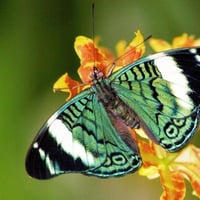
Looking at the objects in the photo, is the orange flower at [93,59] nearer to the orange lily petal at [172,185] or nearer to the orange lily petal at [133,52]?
the orange lily petal at [133,52]

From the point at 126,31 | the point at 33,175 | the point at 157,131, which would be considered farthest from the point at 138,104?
the point at 126,31

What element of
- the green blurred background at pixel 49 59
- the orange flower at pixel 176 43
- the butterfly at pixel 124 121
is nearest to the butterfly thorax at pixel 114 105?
the butterfly at pixel 124 121

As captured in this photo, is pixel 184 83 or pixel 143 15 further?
pixel 143 15

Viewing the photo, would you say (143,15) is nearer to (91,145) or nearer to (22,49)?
(22,49)

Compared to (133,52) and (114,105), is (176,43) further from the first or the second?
(114,105)

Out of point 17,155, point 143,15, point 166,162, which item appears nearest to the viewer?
point 166,162

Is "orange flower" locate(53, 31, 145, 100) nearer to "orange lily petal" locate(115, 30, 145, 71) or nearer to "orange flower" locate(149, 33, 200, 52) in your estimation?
"orange lily petal" locate(115, 30, 145, 71)

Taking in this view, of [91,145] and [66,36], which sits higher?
[66,36]
